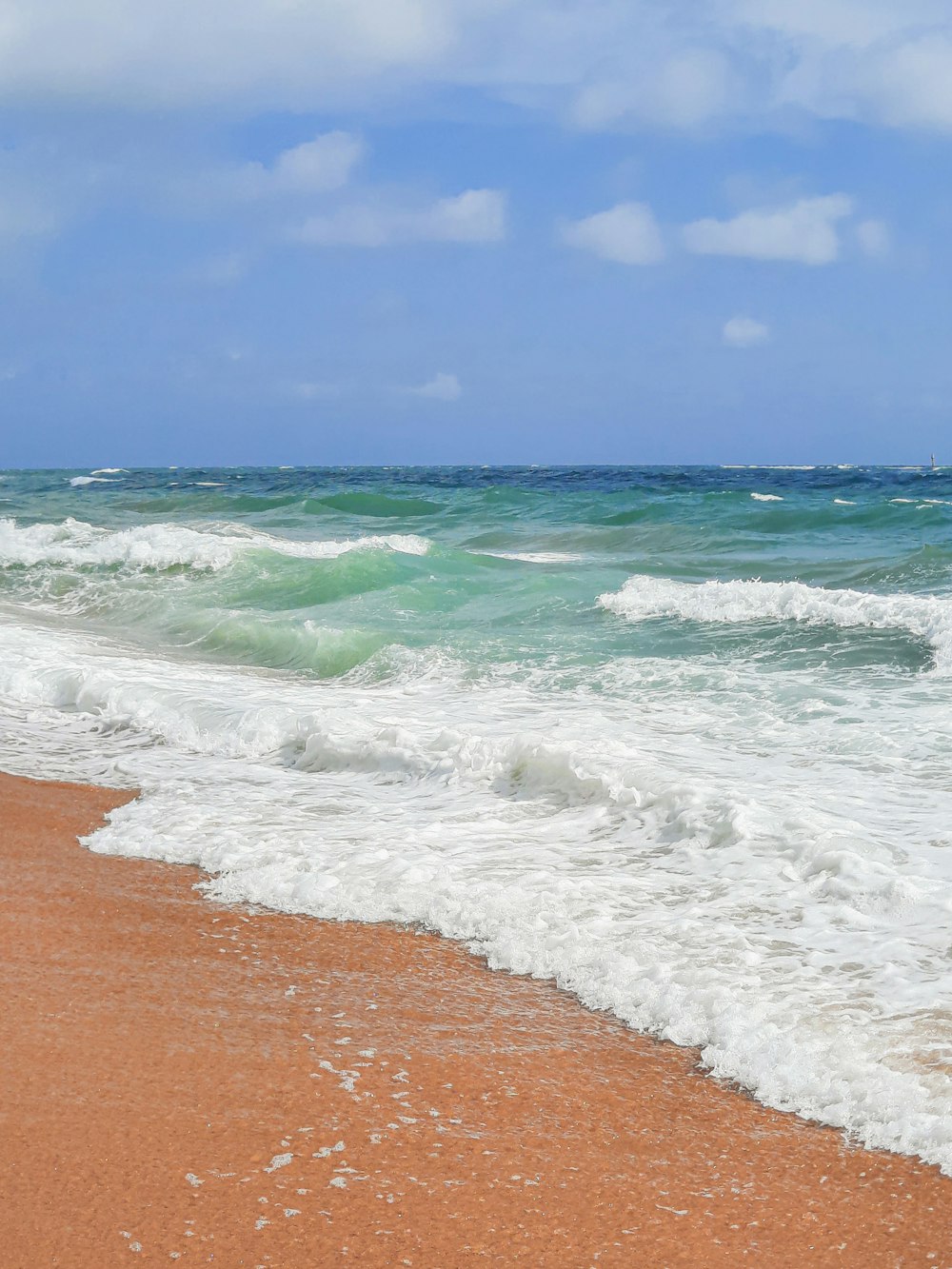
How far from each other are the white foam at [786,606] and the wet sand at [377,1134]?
22.1ft

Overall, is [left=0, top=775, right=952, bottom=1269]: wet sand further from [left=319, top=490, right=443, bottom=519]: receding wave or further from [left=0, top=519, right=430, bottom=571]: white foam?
[left=319, top=490, right=443, bottom=519]: receding wave

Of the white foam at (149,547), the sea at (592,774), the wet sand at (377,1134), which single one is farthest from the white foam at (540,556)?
the wet sand at (377,1134)

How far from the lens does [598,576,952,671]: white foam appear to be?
9812 millimetres

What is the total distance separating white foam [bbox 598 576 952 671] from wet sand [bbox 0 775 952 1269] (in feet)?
22.1

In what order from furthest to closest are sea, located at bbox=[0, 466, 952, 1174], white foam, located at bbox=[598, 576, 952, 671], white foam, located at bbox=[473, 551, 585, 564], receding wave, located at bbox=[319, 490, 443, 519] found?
1. receding wave, located at bbox=[319, 490, 443, 519]
2. white foam, located at bbox=[473, 551, 585, 564]
3. white foam, located at bbox=[598, 576, 952, 671]
4. sea, located at bbox=[0, 466, 952, 1174]

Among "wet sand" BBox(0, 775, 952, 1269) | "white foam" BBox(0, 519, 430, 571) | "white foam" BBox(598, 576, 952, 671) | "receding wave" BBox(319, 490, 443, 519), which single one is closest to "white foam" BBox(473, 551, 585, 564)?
"white foam" BBox(0, 519, 430, 571)

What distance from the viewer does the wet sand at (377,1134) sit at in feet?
7.65

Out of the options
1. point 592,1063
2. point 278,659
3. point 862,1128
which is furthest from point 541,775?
point 278,659

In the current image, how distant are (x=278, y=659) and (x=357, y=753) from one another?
4041 mm

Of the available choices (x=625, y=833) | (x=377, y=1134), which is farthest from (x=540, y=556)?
(x=377, y=1134)

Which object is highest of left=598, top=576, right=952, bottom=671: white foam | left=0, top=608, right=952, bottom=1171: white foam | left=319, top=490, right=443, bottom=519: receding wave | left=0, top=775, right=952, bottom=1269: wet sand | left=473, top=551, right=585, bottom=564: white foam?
left=319, top=490, right=443, bottom=519: receding wave

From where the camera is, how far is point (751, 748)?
616 cm

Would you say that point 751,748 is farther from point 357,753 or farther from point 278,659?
point 278,659

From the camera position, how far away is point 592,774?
18.0ft
